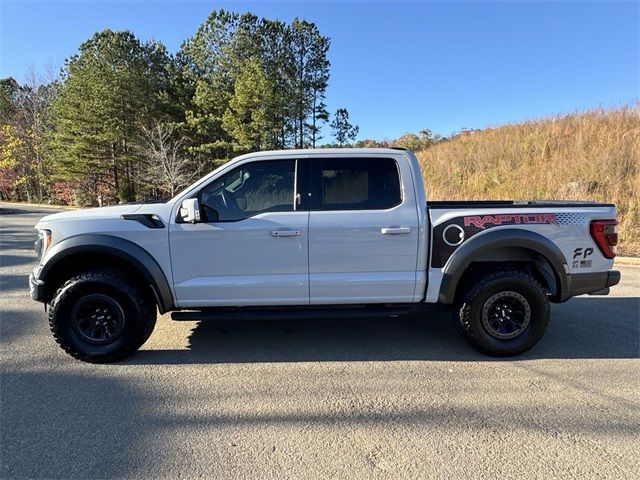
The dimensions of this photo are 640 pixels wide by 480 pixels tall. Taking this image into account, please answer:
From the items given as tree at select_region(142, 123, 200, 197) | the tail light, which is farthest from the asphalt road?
tree at select_region(142, 123, 200, 197)

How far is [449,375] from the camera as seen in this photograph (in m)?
3.61

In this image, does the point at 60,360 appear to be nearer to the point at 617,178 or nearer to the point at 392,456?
the point at 392,456

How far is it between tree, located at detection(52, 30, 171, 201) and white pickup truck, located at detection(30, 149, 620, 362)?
99.8 feet

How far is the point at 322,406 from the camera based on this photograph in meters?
3.10

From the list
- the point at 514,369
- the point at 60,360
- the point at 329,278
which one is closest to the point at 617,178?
the point at 514,369

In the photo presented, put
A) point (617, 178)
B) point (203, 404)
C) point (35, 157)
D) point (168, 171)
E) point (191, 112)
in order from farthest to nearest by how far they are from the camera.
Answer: point (35, 157) < point (191, 112) < point (168, 171) < point (617, 178) < point (203, 404)

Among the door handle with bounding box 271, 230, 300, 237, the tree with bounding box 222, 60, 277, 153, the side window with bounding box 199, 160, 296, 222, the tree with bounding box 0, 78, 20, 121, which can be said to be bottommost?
the door handle with bounding box 271, 230, 300, 237

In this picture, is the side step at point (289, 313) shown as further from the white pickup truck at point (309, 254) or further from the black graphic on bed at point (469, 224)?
the black graphic on bed at point (469, 224)

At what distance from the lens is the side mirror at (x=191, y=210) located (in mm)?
3680

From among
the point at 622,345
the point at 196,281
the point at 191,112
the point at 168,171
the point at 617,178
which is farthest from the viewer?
the point at 191,112

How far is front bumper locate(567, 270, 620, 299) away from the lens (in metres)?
3.97

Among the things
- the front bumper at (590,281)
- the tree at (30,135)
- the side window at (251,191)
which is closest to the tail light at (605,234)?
the front bumper at (590,281)

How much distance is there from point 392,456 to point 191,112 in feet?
103

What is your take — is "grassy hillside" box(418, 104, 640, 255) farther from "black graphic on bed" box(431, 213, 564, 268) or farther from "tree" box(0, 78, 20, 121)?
"tree" box(0, 78, 20, 121)
